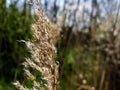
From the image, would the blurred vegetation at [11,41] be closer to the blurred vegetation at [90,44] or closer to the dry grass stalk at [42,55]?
the blurred vegetation at [90,44]

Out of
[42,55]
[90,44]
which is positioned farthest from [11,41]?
[42,55]

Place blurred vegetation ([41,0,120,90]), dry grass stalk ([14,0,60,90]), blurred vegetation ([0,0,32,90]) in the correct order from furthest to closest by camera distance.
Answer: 1. blurred vegetation ([0,0,32,90])
2. blurred vegetation ([41,0,120,90])
3. dry grass stalk ([14,0,60,90])

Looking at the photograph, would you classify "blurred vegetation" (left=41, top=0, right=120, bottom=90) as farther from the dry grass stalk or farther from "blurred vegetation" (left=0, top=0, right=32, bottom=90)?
the dry grass stalk

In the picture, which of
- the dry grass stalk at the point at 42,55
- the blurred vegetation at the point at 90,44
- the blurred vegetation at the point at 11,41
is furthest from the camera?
the blurred vegetation at the point at 11,41

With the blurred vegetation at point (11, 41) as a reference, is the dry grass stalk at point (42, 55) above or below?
above

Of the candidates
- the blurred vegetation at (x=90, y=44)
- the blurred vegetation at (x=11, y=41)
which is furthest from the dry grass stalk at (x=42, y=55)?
the blurred vegetation at (x=11, y=41)

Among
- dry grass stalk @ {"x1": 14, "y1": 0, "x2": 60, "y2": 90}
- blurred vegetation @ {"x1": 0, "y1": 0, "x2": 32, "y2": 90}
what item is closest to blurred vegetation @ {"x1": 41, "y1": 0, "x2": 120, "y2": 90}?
blurred vegetation @ {"x1": 0, "y1": 0, "x2": 32, "y2": 90}

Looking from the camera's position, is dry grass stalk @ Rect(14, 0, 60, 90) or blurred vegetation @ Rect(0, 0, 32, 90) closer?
dry grass stalk @ Rect(14, 0, 60, 90)

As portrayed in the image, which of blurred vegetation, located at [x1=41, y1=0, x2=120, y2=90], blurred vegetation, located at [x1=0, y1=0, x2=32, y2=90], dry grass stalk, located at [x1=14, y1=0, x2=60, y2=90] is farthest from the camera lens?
blurred vegetation, located at [x1=0, y1=0, x2=32, y2=90]

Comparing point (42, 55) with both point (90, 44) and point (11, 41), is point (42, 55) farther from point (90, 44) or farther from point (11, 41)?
point (90, 44)

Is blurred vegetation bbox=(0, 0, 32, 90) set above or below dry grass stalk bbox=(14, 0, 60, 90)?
below
